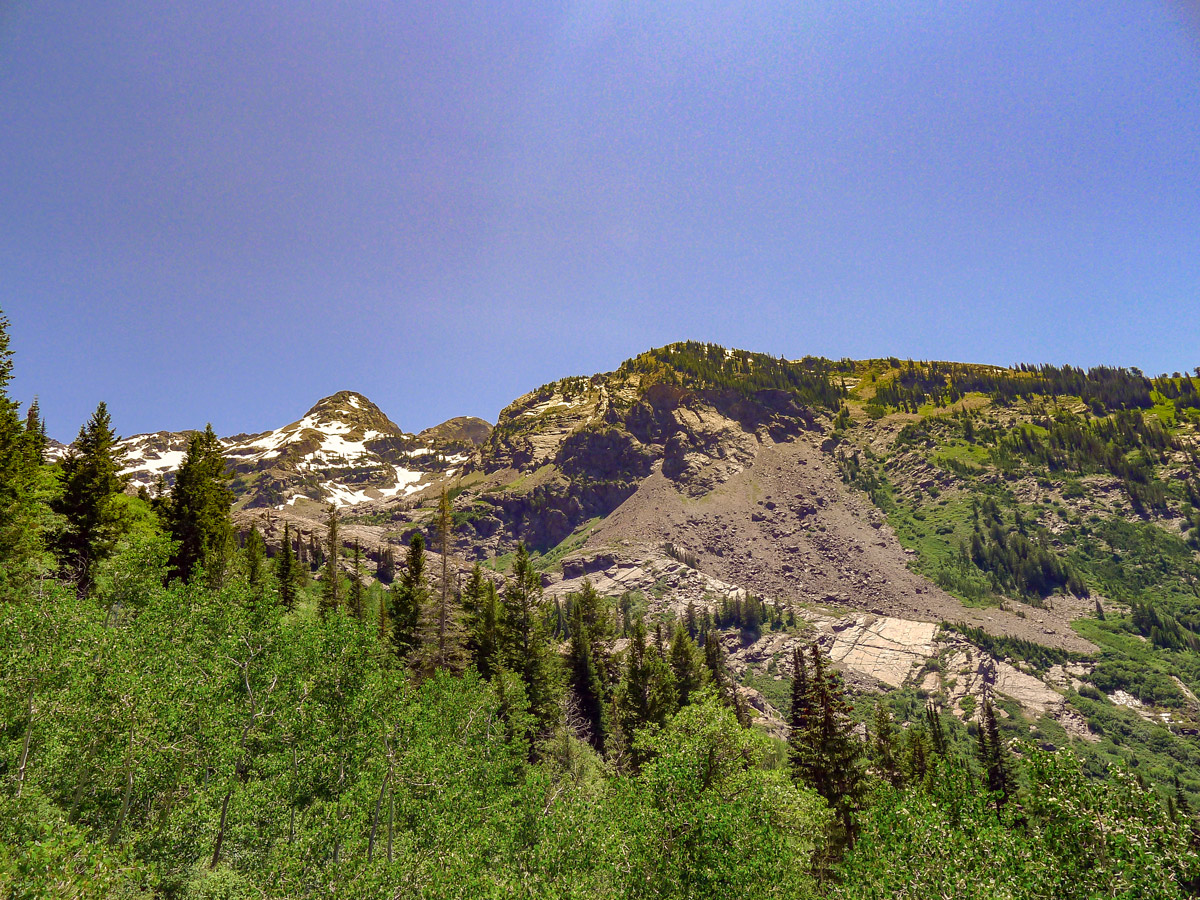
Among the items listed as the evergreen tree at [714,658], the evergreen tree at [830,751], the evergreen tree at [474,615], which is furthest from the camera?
the evergreen tree at [714,658]

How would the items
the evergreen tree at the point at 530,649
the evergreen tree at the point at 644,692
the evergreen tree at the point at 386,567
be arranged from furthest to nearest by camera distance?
the evergreen tree at the point at 386,567, the evergreen tree at the point at 644,692, the evergreen tree at the point at 530,649

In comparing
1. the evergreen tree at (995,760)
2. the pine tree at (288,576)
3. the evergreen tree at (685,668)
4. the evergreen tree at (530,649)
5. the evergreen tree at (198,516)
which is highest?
the evergreen tree at (198,516)

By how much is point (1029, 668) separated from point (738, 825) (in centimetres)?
24343

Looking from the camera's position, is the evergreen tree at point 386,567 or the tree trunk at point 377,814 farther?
the evergreen tree at point 386,567

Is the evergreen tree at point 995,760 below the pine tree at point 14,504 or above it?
below

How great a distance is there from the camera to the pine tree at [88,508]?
3972cm

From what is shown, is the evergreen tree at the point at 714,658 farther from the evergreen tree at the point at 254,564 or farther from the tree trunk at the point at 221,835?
the tree trunk at the point at 221,835

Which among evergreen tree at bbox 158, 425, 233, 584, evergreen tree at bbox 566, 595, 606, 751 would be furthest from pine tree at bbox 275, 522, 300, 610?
evergreen tree at bbox 566, 595, 606, 751

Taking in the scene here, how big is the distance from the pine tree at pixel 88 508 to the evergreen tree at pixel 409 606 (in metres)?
23.5

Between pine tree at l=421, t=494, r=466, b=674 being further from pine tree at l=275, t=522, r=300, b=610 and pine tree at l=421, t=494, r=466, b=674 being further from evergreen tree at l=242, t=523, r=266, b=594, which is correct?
pine tree at l=275, t=522, r=300, b=610

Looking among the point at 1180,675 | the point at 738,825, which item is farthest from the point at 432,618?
the point at 1180,675

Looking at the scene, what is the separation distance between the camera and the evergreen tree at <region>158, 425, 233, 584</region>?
1940 inches

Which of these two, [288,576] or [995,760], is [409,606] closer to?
[288,576]

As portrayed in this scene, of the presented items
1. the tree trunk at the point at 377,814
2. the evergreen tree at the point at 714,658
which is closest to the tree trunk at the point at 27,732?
the tree trunk at the point at 377,814
